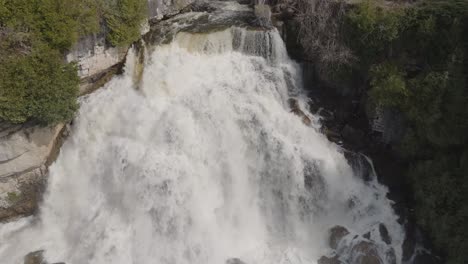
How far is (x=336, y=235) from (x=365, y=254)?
1.09m

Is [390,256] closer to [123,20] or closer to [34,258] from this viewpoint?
[34,258]

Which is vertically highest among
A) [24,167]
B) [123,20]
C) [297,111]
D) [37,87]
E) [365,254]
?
[123,20]

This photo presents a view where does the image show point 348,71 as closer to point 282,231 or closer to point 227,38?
point 227,38

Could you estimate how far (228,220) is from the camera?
1324cm

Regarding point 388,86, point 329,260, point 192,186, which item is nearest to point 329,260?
point 329,260

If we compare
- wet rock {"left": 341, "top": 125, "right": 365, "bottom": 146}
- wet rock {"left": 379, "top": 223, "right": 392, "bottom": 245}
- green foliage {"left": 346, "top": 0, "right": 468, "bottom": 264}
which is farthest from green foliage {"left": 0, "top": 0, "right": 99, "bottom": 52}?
wet rock {"left": 379, "top": 223, "right": 392, "bottom": 245}

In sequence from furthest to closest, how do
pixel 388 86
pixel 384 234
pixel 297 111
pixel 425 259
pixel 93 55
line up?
pixel 297 111 < pixel 93 55 < pixel 388 86 < pixel 384 234 < pixel 425 259

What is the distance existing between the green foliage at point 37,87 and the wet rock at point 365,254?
10.7 metres

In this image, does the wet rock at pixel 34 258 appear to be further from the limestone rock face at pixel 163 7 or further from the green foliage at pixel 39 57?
the limestone rock face at pixel 163 7

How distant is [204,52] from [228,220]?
6729mm

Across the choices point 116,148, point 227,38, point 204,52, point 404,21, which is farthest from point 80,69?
point 404,21

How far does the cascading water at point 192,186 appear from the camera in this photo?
488 inches

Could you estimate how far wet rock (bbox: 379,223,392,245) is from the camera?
1262 centimetres

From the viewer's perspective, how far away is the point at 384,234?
41.7 feet
